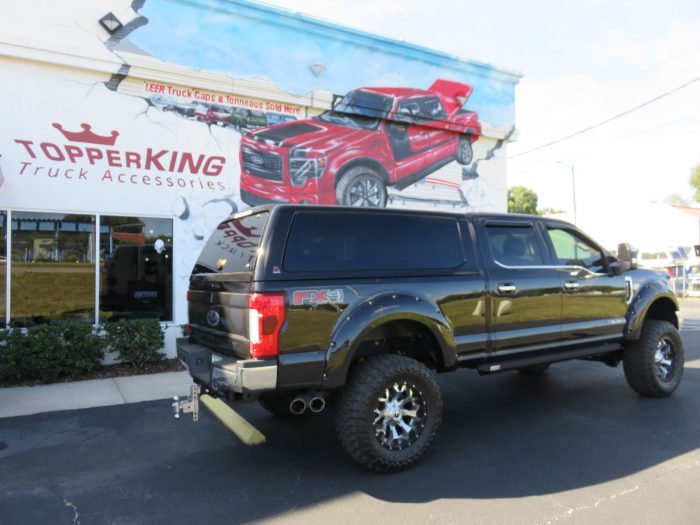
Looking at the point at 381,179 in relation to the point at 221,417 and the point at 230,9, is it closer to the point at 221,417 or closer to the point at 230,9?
the point at 230,9

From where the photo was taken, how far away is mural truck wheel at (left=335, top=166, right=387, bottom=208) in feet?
34.9

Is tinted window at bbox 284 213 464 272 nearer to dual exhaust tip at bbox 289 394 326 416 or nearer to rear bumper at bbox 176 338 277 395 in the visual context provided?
rear bumper at bbox 176 338 277 395

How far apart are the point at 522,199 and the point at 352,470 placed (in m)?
57.8

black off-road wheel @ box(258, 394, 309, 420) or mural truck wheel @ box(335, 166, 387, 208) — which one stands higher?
mural truck wheel @ box(335, 166, 387, 208)

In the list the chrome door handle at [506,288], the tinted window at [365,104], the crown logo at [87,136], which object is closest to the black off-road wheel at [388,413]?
the chrome door handle at [506,288]

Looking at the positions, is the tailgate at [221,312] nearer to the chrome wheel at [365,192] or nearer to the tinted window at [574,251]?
the tinted window at [574,251]

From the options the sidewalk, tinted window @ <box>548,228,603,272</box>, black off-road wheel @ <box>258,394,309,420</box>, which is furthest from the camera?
the sidewalk

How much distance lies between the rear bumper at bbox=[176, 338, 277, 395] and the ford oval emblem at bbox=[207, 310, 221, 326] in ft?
0.77

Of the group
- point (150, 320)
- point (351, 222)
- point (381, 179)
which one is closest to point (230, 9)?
point (381, 179)

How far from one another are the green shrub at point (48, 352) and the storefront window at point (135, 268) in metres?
0.89

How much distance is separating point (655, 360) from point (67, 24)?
9301 mm

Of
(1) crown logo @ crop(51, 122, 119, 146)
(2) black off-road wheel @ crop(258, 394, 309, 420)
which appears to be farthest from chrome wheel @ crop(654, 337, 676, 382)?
(1) crown logo @ crop(51, 122, 119, 146)

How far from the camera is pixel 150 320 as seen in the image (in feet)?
26.3

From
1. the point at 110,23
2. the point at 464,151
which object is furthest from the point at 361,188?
the point at 110,23
